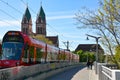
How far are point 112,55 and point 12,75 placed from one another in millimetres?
8026

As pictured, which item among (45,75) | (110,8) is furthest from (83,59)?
(110,8)

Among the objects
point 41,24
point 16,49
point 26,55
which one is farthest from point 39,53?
point 41,24

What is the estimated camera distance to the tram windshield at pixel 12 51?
1090 inches

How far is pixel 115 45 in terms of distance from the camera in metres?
24.1

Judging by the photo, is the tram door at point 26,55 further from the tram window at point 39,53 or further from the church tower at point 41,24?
the church tower at point 41,24

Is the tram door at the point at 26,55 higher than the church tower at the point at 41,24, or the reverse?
the church tower at the point at 41,24

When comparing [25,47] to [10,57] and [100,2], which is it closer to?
[10,57]

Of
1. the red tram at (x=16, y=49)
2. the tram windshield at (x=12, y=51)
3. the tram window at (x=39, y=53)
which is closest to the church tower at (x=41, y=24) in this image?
the tram window at (x=39, y=53)

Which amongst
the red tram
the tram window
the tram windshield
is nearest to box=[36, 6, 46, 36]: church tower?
the tram window

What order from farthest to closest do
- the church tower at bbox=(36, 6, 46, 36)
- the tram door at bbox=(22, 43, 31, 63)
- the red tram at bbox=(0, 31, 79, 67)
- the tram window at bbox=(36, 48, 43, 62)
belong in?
the church tower at bbox=(36, 6, 46, 36) < the tram window at bbox=(36, 48, 43, 62) < the tram door at bbox=(22, 43, 31, 63) < the red tram at bbox=(0, 31, 79, 67)

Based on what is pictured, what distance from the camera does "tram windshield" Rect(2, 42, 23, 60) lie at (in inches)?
1090

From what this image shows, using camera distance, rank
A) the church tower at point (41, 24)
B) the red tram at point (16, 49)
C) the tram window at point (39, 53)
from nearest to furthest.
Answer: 1. the red tram at point (16, 49)
2. the tram window at point (39, 53)
3. the church tower at point (41, 24)

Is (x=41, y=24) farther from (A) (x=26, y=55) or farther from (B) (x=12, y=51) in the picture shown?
(B) (x=12, y=51)

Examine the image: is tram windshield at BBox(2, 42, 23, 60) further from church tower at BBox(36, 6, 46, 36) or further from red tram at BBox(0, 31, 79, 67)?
church tower at BBox(36, 6, 46, 36)
